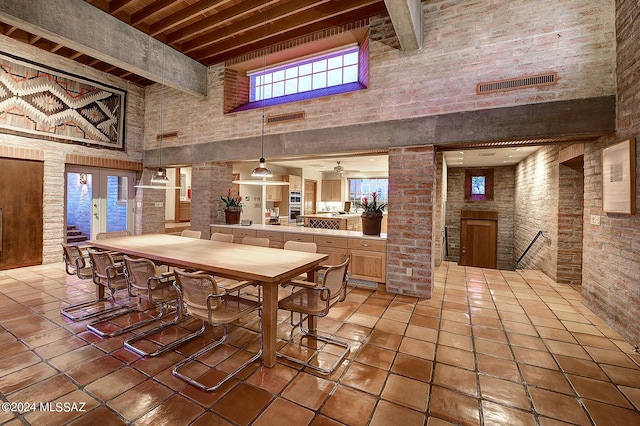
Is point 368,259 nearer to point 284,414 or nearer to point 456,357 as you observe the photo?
point 456,357

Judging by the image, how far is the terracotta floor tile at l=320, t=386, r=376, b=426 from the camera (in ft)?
5.97

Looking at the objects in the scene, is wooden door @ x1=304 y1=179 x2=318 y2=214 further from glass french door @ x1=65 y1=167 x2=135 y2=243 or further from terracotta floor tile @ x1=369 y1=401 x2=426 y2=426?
terracotta floor tile @ x1=369 y1=401 x2=426 y2=426

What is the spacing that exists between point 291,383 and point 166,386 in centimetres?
92

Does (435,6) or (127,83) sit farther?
(127,83)

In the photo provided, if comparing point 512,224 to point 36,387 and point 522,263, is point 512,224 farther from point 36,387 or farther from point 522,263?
point 36,387

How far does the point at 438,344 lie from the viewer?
2768 millimetres

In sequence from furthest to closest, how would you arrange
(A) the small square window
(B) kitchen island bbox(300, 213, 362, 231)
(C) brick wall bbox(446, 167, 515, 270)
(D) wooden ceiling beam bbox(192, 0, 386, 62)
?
1. (A) the small square window
2. (C) brick wall bbox(446, 167, 515, 270)
3. (B) kitchen island bbox(300, 213, 362, 231)
4. (D) wooden ceiling beam bbox(192, 0, 386, 62)

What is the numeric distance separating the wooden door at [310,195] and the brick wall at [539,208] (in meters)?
6.66

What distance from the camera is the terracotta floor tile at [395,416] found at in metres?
1.79

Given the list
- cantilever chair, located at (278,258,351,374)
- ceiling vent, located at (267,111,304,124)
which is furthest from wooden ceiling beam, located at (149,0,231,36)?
cantilever chair, located at (278,258,351,374)

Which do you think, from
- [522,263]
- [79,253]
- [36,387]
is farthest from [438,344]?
[522,263]

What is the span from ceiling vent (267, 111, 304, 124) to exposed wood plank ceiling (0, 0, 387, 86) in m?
1.28

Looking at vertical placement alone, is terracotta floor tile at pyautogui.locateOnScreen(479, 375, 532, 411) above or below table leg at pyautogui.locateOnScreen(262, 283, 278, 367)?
below

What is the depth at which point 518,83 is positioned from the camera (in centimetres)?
353
